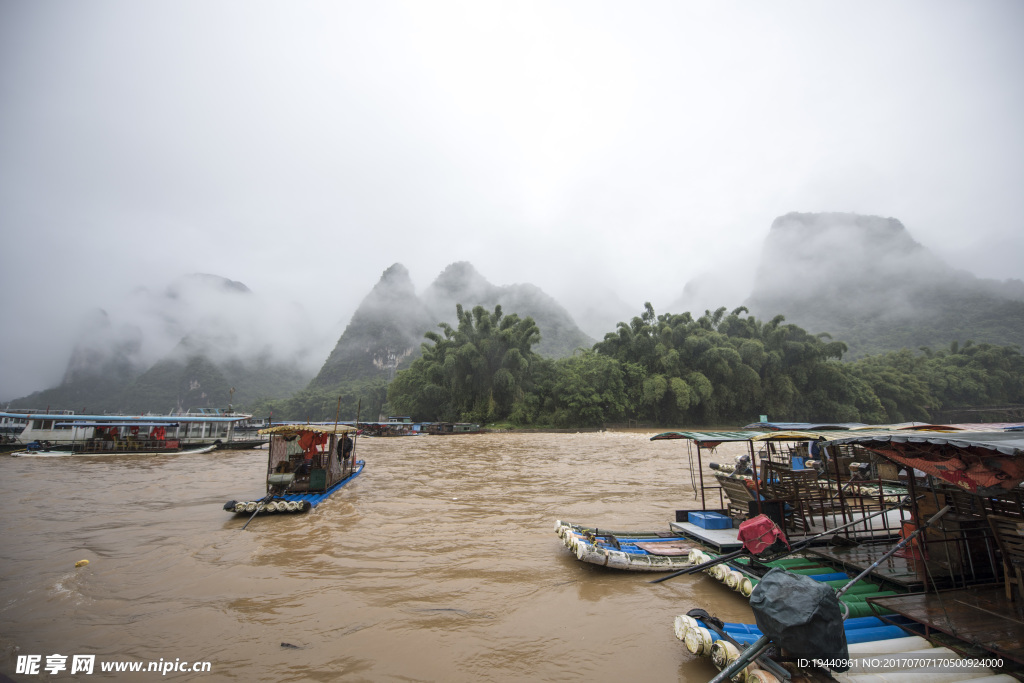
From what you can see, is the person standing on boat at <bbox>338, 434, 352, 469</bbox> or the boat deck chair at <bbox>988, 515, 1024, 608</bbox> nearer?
A: the boat deck chair at <bbox>988, 515, 1024, 608</bbox>

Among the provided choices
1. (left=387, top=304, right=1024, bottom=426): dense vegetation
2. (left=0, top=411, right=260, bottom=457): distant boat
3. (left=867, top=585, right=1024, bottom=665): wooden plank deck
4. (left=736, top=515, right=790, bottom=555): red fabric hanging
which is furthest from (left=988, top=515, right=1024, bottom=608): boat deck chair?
(left=387, top=304, right=1024, bottom=426): dense vegetation

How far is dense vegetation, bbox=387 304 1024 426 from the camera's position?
44.1 metres

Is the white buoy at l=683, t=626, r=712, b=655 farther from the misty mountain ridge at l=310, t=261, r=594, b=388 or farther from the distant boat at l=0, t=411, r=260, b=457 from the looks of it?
the misty mountain ridge at l=310, t=261, r=594, b=388

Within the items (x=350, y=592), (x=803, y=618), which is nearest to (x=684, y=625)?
(x=803, y=618)

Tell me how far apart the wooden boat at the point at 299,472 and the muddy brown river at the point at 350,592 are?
1.40 ft

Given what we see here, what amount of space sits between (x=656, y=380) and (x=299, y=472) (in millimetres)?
37489

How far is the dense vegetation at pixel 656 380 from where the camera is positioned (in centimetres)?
4406

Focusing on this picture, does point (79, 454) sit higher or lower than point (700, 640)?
higher

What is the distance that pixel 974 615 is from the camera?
12.4ft

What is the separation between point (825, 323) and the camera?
111 m

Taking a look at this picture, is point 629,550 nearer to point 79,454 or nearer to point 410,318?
point 79,454

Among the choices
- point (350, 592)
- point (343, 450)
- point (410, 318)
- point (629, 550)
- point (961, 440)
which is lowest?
point (350, 592)

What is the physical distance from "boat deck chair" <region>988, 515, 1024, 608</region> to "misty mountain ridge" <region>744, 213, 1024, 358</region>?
103072 mm

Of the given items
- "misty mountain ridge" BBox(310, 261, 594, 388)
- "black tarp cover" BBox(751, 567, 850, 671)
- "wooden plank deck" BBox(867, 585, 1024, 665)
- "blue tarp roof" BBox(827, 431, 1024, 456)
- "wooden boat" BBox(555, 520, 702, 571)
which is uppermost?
"misty mountain ridge" BBox(310, 261, 594, 388)
